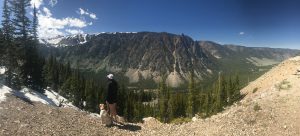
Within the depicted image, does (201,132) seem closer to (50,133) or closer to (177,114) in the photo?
(50,133)

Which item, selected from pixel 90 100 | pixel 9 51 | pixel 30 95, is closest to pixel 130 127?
pixel 30 95

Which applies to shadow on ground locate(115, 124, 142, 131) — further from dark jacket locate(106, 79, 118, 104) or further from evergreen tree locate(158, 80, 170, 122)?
evergreen tree locate(158, 80, 170, 122)

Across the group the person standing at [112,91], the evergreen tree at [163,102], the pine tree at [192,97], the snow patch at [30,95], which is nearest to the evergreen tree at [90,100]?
the evergreen tree at [163,102]

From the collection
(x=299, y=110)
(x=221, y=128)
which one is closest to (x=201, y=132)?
(x=221, y=128)

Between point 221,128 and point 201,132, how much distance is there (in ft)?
5.13

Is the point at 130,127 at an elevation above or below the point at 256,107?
below

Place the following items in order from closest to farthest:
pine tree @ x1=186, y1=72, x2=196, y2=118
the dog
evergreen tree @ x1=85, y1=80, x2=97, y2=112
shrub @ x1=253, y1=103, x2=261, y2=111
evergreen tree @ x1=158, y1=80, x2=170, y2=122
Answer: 1. the dog
2. shrub @ x1=253, y1=103, x2=261, y2=111
3. pine tree @ x1=186, y1=72, x2=196, y2=118
4. evergreen tree @ x1=85, y1=80, x2=97, y2=112
5. evergreen tree @ x1=158, y1=80, x2=170, y2=122

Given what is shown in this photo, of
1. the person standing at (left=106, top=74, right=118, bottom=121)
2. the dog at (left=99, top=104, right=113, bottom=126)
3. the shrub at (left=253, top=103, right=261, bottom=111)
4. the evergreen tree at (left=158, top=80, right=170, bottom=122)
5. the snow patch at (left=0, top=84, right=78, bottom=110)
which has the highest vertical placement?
the person standing at (left=106, top=74, right=118, bottom=121)

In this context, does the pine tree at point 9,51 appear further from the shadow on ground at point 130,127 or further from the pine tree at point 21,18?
the shadow on ground at point 130,127

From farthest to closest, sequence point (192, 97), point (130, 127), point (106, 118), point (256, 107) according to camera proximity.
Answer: point (192, 97), point (256, 107), point (130, 127), point (106, 118)

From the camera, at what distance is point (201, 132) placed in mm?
22500

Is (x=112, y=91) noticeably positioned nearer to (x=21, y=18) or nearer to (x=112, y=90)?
(x=112, y=90)

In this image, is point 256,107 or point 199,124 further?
point 256,107

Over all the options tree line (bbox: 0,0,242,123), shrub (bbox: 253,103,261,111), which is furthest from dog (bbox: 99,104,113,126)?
tree line (bbox: 0,0,242,123)
